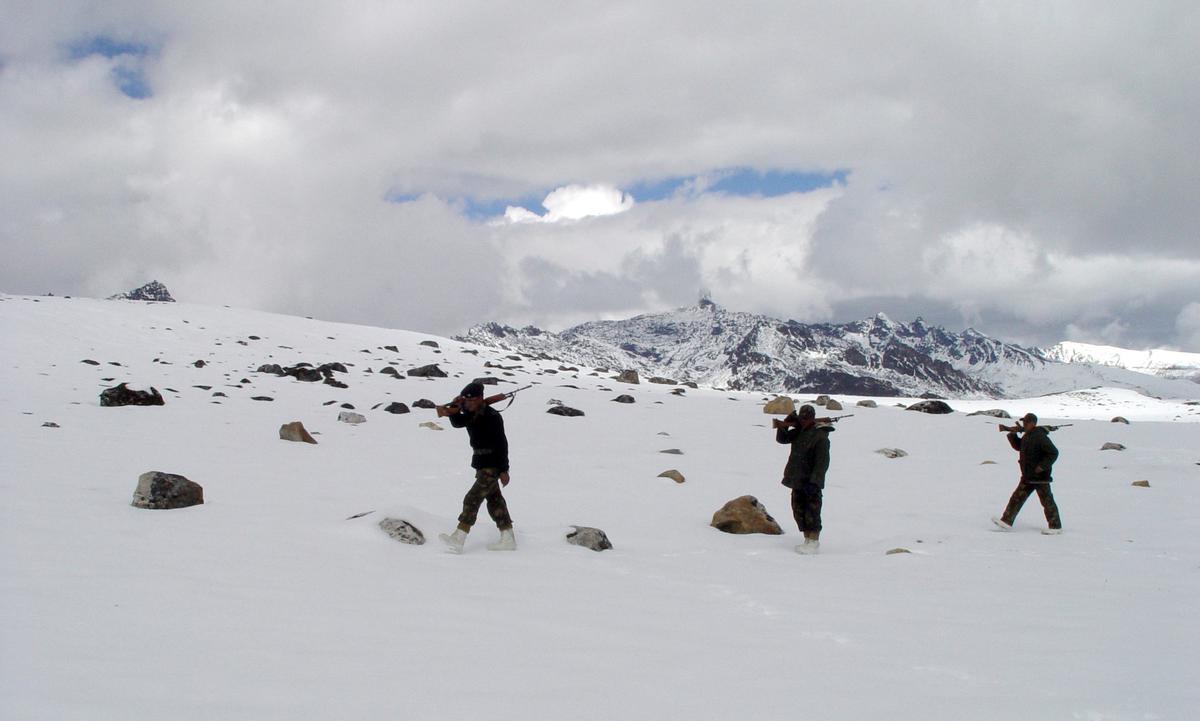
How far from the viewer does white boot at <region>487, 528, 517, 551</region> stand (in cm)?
1052

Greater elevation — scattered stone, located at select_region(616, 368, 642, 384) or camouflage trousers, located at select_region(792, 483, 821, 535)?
scattered stone, located at select_region(616, 368, 642, 384)

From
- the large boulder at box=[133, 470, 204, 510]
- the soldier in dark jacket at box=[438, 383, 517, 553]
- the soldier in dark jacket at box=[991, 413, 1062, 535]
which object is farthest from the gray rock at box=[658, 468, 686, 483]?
the large boulder at box=[133, 470, 204, 510]

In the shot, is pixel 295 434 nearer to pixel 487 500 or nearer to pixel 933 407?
pixel 487 500

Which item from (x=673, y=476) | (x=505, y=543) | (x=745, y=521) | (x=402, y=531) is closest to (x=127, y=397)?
(x=402, y=531)

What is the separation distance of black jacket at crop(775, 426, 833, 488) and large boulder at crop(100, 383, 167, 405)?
18.6 meters

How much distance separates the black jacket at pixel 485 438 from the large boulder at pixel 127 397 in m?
15.6

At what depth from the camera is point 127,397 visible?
21234 mm

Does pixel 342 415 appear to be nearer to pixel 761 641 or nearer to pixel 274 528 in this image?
pixel 274 528

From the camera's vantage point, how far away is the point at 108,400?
20906mm

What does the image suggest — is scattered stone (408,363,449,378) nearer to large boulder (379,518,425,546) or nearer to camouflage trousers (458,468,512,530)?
camouflage trousers (458,468,512,530)

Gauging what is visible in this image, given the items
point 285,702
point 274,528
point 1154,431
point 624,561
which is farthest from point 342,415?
point 1154,431

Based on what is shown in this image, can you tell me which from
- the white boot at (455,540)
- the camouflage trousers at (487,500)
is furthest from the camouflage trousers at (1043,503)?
the white boot at (455,540)

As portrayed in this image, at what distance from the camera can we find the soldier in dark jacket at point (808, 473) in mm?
11930

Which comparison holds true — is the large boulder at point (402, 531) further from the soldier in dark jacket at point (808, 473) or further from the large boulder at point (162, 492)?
the soldier in dark jacket at point (808, 473)
